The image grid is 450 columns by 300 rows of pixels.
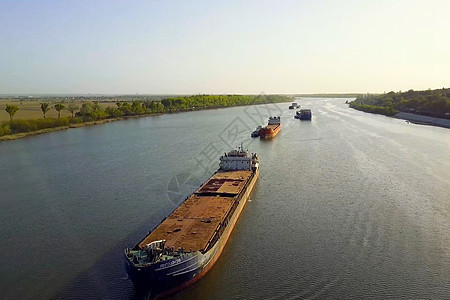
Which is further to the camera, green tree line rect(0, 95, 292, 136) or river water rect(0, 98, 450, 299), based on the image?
green tree line rect(0, 95, 292, 136)

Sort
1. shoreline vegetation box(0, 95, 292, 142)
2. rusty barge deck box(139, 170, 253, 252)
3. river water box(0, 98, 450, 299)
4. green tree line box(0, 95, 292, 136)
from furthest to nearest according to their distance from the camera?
green tree line box(0, 95, 292, 136)
shoreline vegetation box(0, 95, 292, 142)
rusty barge deck box(139, 170, 253, 252)
river water box(0, 98, 450, 299)

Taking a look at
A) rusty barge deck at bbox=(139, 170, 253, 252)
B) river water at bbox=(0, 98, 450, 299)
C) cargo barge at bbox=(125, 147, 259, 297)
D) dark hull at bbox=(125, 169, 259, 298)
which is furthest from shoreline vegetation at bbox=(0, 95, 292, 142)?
dark hull at bbox=(125, 169, 259, 298)

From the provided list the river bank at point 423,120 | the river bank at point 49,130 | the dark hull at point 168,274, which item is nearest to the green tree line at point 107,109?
the river bank at point 49,130

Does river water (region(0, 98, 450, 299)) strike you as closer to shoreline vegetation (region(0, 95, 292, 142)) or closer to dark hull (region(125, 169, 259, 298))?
dark hull (region(125, 169, 259, 298))

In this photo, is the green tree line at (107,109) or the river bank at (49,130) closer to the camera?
the river bank at (49,130)

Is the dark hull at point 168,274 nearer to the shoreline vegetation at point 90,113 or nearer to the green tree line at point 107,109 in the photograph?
the shoreline vegetation at point 90,113

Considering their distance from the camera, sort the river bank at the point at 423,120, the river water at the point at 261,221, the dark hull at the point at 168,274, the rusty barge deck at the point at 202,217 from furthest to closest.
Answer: the river bank at the point at 423,120 < the rusty barge deck at the point at 202,217 < the river water at the point at 261,221 < the dark hull at the point at 168,274

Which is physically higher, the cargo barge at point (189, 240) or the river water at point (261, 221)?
the cargo barge at point (189, 240)
